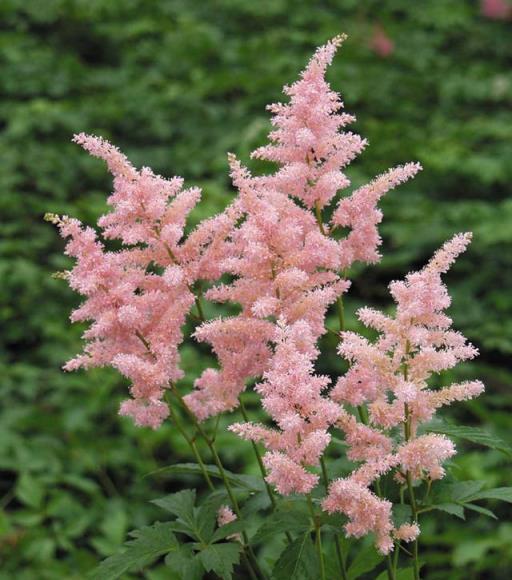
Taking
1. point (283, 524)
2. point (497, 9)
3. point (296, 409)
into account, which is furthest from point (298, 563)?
point (497, 9)

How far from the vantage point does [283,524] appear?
1.64 metres

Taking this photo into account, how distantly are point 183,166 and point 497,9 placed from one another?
14.2 ft

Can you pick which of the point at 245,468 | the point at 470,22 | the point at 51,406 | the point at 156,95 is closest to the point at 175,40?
the point at 156,95

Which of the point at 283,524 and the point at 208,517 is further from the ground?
the point at 283,524

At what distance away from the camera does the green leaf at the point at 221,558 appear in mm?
1677

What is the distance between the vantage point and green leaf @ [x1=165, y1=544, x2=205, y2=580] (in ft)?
5.63

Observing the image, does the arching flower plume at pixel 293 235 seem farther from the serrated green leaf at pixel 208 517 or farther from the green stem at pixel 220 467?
the serrated green leaf at pixel 208 517

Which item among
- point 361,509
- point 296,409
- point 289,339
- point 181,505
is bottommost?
point 181,505

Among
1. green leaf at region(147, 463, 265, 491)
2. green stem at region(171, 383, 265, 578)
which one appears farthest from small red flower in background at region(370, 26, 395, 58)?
green stem at region(171, 383, 265, 578)

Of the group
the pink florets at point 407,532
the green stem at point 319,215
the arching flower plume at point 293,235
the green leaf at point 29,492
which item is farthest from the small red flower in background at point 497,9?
the pink florets at point 407,532

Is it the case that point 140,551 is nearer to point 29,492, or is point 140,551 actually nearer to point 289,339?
point 289,339

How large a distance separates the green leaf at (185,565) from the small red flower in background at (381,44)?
739cm

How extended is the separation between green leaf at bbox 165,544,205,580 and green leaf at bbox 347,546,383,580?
0.34 meters

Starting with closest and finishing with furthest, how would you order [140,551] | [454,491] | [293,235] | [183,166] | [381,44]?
[293,235] < [140,551] < [454,491] < [183,166] < [381,44]
